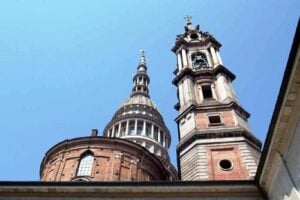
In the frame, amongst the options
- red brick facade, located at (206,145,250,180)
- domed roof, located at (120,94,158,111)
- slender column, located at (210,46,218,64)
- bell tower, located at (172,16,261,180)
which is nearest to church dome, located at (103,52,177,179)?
domed roof, located at (120,94,158,111)

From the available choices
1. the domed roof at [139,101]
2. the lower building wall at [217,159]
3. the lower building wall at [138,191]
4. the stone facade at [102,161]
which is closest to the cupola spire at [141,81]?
the domed roof at [139,101]

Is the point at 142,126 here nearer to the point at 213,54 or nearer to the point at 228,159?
the point at 213,54

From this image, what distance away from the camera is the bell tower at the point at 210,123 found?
68.1ft

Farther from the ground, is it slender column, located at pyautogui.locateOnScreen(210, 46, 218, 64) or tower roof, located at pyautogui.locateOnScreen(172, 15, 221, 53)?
tower roof, located at pyautogui.locateOnScreen(172, 15, 221, 53)

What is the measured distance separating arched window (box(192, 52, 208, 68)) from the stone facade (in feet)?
31.3

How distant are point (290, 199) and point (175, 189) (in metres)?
4.28

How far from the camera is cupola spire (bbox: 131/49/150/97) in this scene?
60378 mm

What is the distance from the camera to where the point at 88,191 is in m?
13.3

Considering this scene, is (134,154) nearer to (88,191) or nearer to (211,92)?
(211,92)

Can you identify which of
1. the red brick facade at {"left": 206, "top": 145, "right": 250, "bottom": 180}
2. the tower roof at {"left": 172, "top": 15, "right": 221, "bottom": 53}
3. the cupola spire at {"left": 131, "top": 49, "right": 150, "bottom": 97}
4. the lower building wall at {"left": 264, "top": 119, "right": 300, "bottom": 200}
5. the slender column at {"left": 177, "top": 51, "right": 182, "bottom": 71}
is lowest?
the lower building wall at {"left": 264, "top": 119, "right": 300, "bottom": 200}

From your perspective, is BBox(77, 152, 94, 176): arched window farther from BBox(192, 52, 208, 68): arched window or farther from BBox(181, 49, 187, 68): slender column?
BBox(192, 52, 208, 68): arched window

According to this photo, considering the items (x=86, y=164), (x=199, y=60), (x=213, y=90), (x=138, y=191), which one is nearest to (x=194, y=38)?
(x=199, y=60)

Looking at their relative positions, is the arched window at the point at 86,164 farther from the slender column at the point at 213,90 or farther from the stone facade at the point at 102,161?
the slender column at the point at 213,90

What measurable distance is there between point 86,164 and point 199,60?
14.2 m
